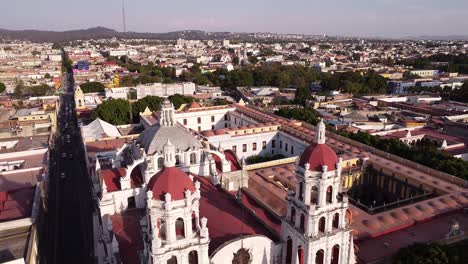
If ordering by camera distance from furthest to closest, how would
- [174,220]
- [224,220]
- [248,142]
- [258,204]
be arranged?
1. [248,142]
2. [258,204]
3. [224,220]
4. [174,220]

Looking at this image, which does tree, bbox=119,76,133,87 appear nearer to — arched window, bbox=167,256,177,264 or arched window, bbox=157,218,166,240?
arched window, bbox=157,218,166,240

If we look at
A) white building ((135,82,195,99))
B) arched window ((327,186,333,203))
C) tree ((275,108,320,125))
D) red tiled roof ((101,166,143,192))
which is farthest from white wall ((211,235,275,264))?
white building ((135,82,195,99))

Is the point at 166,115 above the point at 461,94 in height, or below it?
above

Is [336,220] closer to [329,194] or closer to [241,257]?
[329,194]

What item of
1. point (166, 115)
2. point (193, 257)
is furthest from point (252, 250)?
point (166, 115)

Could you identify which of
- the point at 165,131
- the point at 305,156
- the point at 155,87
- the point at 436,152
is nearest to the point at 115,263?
the point at 165,131

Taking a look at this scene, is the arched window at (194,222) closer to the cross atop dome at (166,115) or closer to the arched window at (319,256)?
the arched window at (319,256)
